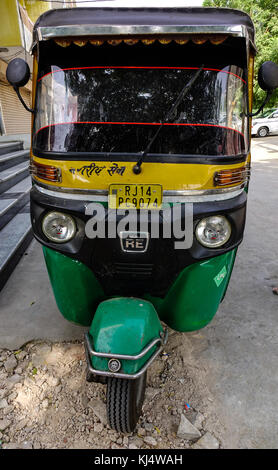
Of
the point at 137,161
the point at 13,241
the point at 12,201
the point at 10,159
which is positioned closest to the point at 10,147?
the point at 10,159

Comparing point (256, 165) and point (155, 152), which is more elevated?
point (155, 152)

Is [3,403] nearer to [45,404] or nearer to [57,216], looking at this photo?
[45,404]

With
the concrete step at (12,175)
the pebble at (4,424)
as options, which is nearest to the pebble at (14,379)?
the pebble at (4,424)

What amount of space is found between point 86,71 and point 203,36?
0.74m

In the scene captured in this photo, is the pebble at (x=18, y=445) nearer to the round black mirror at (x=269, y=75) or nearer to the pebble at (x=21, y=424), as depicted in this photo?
the pebble at (x=21, y=424)

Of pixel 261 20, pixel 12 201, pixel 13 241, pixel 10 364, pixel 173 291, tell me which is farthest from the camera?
pixel 261 20

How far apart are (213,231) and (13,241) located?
290 centimetres

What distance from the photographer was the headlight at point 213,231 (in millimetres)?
1910

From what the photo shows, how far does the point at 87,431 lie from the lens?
193 cm

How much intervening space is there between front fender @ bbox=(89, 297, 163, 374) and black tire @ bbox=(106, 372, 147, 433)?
17 cm

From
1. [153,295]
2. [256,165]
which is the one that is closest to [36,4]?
[256,165]

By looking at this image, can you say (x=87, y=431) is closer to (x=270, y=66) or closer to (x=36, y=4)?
(x=270, y=66)

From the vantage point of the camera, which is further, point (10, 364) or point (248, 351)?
point (248, 351)

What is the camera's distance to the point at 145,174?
1820 mm
